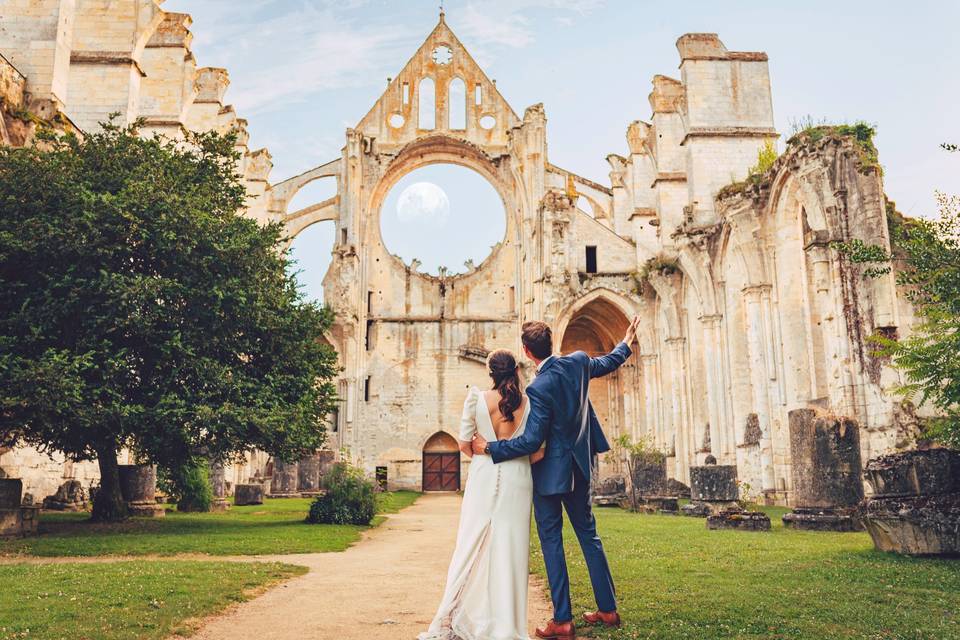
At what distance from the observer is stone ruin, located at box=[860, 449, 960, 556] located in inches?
263

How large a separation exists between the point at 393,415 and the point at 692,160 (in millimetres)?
16160

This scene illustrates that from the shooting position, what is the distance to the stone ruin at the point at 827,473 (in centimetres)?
1002

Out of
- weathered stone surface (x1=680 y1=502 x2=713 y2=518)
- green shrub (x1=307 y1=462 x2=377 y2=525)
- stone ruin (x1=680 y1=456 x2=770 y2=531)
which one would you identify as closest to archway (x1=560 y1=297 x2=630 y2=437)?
weathered stone surface (x1=680 y1=502 x2=713 y2=518)

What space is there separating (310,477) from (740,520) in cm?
1447

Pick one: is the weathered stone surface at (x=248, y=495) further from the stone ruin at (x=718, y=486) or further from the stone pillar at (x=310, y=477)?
the stone ruin at (x=718, y=486)

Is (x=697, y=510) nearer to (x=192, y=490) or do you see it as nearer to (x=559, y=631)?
(x=192, y=490)

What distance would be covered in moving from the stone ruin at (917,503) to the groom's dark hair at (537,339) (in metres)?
4.41

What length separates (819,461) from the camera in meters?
10.2

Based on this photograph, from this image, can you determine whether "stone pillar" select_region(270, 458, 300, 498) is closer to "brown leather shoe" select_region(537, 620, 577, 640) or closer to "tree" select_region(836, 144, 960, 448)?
"tree" select_region(836, 144, 960, 448)

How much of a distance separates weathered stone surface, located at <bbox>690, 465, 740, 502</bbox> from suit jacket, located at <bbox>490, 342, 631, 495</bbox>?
982cm

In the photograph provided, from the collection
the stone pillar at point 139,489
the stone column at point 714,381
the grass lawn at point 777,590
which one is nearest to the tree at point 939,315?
the grass lawn at point 777,590

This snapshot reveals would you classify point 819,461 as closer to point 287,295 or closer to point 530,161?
point 287,295

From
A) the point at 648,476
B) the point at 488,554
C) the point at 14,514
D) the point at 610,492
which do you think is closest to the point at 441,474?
the point at 610,492

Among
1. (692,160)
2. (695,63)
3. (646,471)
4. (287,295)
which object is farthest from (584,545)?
(695,63)
